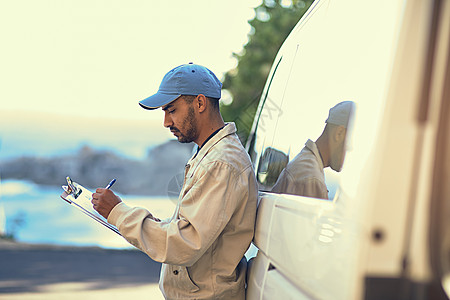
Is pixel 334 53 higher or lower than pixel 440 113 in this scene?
higher

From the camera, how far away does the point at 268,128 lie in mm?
3279

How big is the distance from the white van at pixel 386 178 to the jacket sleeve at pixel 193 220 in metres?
0.53

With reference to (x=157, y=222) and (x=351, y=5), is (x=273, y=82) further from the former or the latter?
(x=351, y=5)

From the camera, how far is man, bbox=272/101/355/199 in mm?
1694

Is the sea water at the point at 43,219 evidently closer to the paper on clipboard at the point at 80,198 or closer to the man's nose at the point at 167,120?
the paper on clipboard at the point at 80,198

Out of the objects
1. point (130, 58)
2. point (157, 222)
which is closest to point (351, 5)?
point (157, 222)

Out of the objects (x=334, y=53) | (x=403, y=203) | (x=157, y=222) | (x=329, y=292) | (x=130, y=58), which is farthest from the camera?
(x=130, y=58)

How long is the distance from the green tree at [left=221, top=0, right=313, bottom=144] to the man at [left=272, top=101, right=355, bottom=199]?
11.3 metres

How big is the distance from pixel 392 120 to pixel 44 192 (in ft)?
40.4

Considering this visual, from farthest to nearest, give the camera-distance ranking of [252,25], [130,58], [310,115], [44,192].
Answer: [252,25] → [44,192] → [130,58] → [310,115]

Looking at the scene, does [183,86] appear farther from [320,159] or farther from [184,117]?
[320,159]

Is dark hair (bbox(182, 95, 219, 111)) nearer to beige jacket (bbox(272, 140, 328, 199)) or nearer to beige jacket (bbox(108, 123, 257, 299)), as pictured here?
beige jacket (bbox(108, 123, 257, 299))

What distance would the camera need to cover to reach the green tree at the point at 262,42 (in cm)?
1402

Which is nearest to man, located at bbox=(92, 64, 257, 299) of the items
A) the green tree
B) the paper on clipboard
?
the paper on clipboard
